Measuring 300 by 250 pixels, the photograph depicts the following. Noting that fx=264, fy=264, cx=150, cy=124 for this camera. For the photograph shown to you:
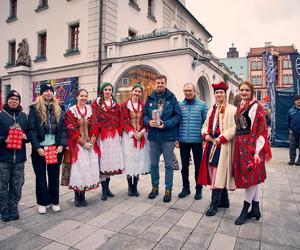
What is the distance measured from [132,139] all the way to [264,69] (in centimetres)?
5914

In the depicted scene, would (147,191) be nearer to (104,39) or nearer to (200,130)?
(200,130)

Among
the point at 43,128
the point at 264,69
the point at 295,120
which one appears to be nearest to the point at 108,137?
the point at 43,128

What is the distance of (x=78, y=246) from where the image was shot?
3121 mm

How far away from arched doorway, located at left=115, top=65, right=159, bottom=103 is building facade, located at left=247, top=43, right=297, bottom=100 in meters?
49.1

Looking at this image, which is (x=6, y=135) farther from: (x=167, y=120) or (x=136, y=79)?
(x=136, y=79)

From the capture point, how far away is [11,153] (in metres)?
3.82

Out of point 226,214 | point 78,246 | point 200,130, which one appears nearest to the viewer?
point 78,246

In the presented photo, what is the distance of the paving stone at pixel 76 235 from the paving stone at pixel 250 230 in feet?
6.50

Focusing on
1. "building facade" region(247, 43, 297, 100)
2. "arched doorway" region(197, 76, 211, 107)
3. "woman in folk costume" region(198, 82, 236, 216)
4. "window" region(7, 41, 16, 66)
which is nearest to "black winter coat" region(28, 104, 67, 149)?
"woman in folk costume" region(198, 82, 236, 216)

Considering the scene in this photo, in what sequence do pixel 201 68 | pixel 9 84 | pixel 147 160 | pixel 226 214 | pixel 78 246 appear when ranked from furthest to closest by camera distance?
pixel 9 84 < pixel 201 68 < pixel 147 160 < pixel 226 214 < pixel 78 246

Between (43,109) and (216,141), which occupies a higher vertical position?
(43,109)

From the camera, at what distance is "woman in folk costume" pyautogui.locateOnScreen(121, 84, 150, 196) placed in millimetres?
5047

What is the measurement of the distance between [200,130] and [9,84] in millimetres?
17631

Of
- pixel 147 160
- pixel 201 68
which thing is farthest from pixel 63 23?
pixel 147 160
